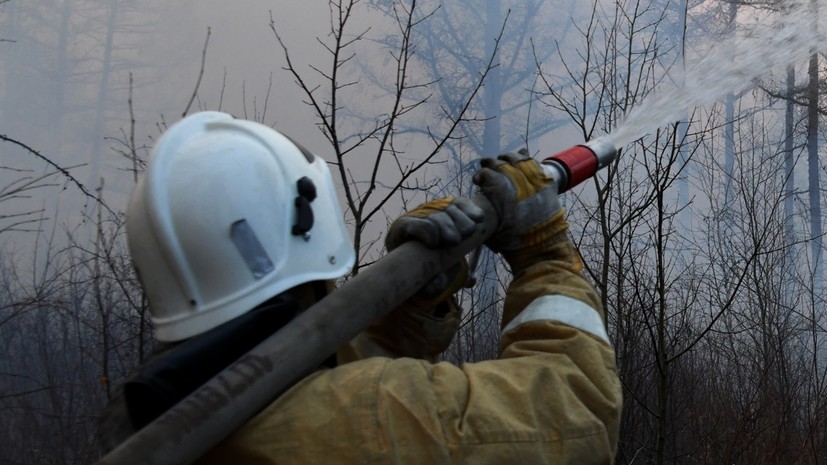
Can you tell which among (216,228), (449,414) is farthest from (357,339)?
(449,414)

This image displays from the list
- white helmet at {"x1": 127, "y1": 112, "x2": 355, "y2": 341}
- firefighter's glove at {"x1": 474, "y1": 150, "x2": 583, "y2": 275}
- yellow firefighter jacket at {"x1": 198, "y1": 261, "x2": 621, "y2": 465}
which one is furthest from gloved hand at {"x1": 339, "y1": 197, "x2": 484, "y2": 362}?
yellow firefighter jacket at {"x1": 198, "y1": 261, "x2": 621, "y2": 465}

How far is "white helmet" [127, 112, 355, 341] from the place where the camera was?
1511mm

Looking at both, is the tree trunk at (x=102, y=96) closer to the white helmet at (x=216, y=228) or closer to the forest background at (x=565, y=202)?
the forest background at (x=565, y=202)

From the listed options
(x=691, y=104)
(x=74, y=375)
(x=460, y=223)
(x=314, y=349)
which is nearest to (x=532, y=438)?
(x=314, y=349)

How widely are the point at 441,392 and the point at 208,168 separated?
2.08ft

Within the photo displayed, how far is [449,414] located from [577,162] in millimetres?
889

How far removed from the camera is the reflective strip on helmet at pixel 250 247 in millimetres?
1522

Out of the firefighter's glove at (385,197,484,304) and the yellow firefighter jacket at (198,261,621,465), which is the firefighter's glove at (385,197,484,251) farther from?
the yellow firefighter jacket at (198,261,621,465)

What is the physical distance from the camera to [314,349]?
1.37 meters

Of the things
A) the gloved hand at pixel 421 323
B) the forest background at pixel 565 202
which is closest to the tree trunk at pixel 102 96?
the forest background at pixel 565 202

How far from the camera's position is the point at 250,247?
153cm

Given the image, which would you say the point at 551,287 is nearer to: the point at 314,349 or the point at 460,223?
the point at 460,223

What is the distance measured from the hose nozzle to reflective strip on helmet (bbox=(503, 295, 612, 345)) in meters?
0.41

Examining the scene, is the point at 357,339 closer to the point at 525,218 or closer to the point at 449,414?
the point at 525,218
